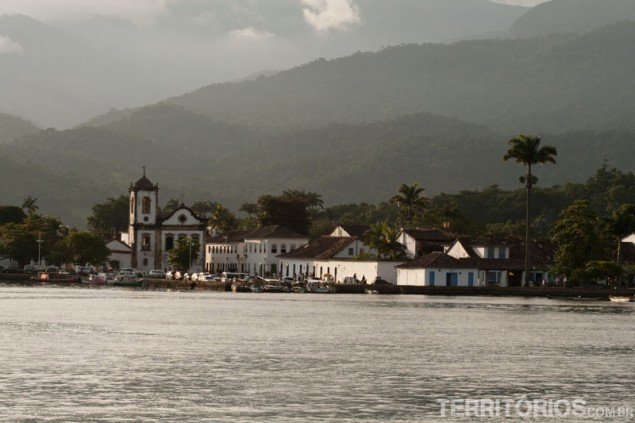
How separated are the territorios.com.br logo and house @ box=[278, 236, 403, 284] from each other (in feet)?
375

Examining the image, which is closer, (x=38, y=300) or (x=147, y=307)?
(x=147, y=307)

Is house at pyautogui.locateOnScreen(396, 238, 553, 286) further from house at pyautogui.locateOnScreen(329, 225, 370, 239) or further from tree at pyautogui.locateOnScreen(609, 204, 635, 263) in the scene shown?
house at pyautogui.locateOnScreen(329, 225, 370, 239)

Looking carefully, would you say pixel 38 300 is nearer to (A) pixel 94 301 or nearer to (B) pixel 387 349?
(A) pixel 94 301

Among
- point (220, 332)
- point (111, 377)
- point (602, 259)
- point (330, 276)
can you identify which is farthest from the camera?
point (330, 276)

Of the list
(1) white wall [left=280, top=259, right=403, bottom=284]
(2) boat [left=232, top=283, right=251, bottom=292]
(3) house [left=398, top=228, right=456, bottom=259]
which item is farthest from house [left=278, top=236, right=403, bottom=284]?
(2) boat [left=232, top=283, right=251, bottom=292]

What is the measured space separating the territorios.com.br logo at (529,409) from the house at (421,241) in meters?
119

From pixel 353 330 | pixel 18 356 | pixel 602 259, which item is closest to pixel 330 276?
pixel 602 259

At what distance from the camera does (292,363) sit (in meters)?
59.7

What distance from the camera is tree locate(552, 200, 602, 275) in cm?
14850

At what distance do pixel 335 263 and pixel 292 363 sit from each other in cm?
11353

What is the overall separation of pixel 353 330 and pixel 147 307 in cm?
3481

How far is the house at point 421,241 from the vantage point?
6575 inches

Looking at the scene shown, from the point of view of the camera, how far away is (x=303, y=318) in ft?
317

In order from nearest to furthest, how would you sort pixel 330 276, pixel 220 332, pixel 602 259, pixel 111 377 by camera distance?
1. pixel 111 377
2. pixel 220 332
3. pixel 602 259
4. pixel 330 276
